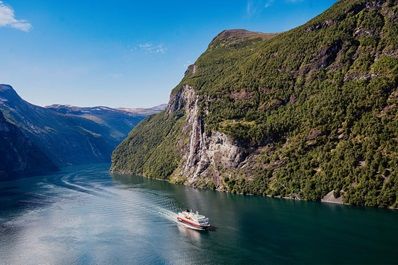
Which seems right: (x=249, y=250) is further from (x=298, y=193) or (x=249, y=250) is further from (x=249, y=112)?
(x=249, y=112)

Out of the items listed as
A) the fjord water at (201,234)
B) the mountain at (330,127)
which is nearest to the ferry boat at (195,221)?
the fjord water at (201,234)

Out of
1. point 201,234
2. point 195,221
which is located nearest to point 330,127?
point 195,221

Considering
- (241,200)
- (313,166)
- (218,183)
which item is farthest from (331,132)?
(218,183)

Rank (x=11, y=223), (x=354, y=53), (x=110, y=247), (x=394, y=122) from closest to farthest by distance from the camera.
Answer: (x=110, y=247), (x=11, y=223), (x=394, y=122), (x=354, y=53)

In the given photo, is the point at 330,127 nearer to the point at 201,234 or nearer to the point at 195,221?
the point at 195,221

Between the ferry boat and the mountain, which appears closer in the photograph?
the ferry boat

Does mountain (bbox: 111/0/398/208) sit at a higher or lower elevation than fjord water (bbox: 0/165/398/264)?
higher

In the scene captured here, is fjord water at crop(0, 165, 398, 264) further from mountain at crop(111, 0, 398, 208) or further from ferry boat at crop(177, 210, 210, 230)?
mountain at crop(111, 0, 398, 208)

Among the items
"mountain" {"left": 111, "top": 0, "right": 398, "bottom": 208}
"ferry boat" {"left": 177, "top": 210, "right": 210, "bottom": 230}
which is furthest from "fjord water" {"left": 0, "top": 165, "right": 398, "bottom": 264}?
"mountain" {"left": 111, "top": 0, "right": 398, "bottom": 208}
